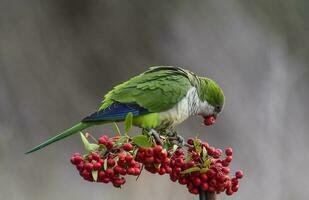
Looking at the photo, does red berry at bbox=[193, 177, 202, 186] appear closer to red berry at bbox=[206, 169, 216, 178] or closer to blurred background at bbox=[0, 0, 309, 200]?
red berry at bbox=[206, 169, 216, 178]

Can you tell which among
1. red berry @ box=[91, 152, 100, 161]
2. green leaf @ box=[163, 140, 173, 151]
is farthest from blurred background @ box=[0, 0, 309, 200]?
red berry @ box=[91, 152, 100, 161]

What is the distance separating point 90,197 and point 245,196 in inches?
46.0

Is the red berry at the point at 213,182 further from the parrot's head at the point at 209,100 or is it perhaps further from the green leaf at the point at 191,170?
the parrot's head at the point at 209,100

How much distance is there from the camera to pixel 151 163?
6.07 ft

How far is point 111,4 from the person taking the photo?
14.5ft

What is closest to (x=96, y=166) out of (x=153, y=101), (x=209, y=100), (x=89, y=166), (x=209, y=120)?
(x=89, y=166)

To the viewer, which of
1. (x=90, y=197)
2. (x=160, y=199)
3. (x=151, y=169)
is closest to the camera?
(x=151, y=169)

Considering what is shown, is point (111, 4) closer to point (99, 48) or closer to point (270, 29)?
point (99, 48)

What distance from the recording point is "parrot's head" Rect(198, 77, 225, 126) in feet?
9.31

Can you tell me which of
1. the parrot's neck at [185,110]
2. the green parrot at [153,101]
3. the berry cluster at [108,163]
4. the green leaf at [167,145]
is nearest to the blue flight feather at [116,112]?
the green parrot at [153,101]

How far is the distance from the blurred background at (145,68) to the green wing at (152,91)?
157 cm

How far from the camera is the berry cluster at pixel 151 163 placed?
5.96 ft

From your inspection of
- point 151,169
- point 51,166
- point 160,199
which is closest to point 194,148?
point 151,169

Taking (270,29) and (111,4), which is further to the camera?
(270,29)
